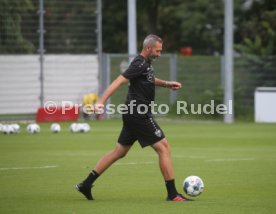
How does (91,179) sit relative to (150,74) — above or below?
below

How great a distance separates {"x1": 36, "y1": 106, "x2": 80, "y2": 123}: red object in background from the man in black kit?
21608 millimetres

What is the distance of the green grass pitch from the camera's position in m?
12.1

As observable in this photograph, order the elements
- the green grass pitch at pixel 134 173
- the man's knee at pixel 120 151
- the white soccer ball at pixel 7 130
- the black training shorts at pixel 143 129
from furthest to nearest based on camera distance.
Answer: the white soccer ball at pixel 7 130 → the man's knee at pixel 120 151 → the black training shorts at pixel 143 129 → the green grass pitch at pixel 134 173

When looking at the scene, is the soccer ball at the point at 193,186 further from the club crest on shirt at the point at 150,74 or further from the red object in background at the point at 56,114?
the red object in background at the point at 56,114

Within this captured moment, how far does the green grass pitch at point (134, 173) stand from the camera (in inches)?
477

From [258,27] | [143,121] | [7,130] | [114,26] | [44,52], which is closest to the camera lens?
[143,121]

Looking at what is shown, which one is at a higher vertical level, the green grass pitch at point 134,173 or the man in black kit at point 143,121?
the man in black kit at point 143,121

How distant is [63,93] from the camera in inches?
1455

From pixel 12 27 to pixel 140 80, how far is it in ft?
79.2

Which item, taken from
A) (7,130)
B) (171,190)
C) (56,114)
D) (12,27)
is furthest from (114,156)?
(12,27)

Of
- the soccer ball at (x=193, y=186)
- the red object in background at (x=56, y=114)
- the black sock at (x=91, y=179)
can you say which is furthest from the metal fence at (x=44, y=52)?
the soccer ball at (x=193, y=186)

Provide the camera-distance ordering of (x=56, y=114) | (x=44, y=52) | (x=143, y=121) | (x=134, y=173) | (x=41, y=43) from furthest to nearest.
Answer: (x=44, y=52) < (x=41, y=43) < (x=56, y=114) < (x=134, y=173) < (x=143, y=121)

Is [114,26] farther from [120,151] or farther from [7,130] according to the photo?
[120,151]

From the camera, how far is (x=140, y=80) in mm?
12742
